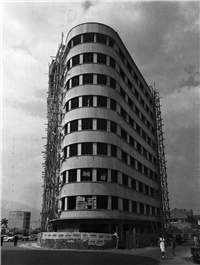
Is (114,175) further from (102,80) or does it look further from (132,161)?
(102,80)

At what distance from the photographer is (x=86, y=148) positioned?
123 ft

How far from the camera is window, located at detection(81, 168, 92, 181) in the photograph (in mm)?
36500

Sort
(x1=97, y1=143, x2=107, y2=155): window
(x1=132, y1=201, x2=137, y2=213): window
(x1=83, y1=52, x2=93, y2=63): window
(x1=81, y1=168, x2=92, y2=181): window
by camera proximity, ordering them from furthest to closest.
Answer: (x1=132, y1=201, x2=137, y2=213): window, (x1=83, y1=52, x2=93, y2=63): window, (x1=97, y1=143, x2=107, y2=155): window, (x1=81, y1=168, x2=92, y2=181): window

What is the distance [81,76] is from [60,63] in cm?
945

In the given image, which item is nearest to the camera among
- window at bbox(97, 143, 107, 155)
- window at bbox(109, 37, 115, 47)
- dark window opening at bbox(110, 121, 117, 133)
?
window at bbox(97, 143, 107, 155)

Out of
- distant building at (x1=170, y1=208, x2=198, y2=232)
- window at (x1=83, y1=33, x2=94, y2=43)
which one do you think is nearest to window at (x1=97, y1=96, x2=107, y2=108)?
window at (x1=83, y1=33, x2=94, y2=43)

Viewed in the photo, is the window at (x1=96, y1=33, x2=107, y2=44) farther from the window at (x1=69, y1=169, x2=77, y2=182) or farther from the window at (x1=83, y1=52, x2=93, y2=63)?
the window at (x1=69, y1=169, x2=77, y2=182)

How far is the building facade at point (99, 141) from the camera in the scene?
36.1 metres

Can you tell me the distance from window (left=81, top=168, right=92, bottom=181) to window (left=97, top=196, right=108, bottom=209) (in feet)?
8.72

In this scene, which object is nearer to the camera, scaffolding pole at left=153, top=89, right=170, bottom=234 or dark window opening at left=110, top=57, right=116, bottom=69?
dark window opening at left=110, top=57, right=116, bottom=69

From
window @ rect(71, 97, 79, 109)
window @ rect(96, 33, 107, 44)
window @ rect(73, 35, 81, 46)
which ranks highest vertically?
window @ rect(96, 33, 107, 44)

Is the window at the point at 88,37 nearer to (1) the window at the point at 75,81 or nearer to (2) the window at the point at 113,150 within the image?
(1) the window at the point at 75,81

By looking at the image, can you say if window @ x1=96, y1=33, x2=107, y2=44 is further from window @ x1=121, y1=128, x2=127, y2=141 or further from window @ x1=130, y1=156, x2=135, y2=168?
window @ x1=130, y1=156, x2=135, y2=168

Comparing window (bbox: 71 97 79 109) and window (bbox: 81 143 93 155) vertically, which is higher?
window (bbox: 71 97 79 109)
